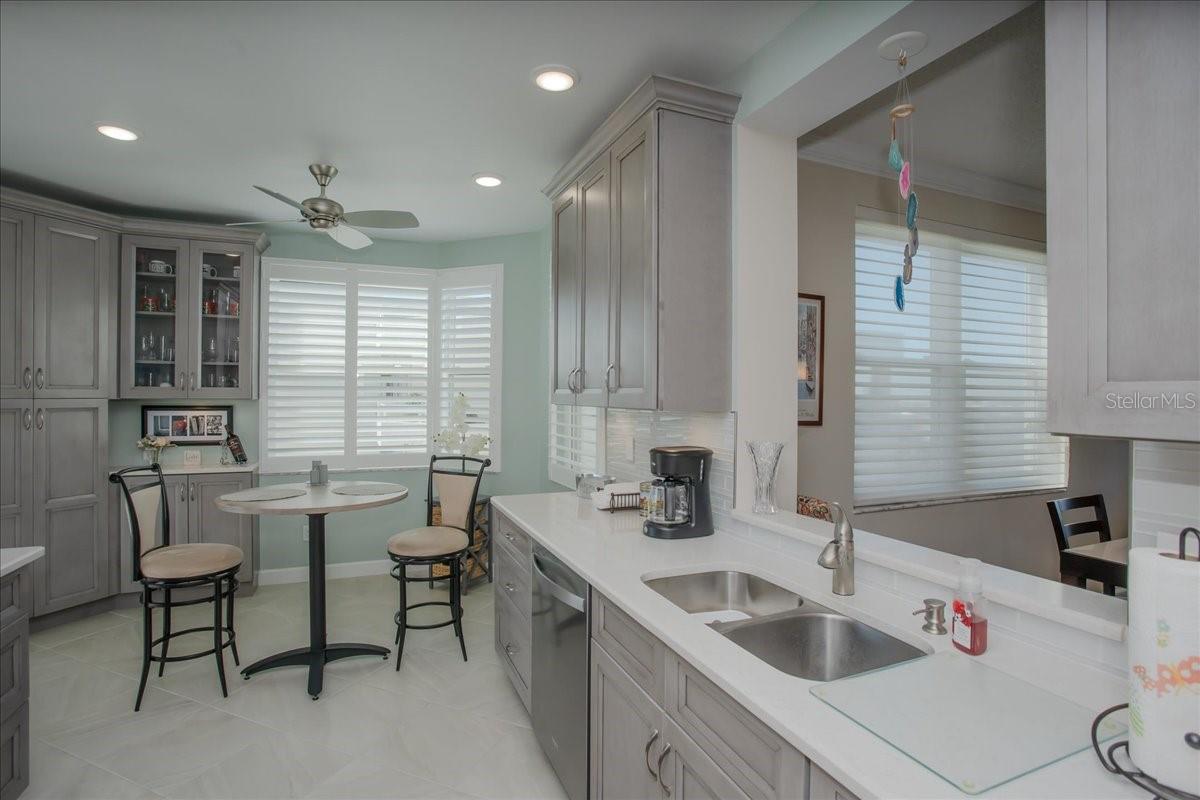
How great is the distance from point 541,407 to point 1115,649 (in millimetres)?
3689

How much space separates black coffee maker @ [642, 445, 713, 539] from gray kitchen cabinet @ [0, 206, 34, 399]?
3.63 metres

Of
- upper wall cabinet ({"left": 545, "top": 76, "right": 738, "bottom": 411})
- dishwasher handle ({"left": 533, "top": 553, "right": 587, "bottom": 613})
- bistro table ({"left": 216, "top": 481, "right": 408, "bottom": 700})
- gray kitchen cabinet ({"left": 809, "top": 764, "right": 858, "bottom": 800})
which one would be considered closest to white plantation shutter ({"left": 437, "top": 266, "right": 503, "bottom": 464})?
bistro table ({"left": 216, "top": 481, "right": 408, "bottom": 700})

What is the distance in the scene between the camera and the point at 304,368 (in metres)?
4.36

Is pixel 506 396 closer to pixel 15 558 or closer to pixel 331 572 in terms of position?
pixel 331 572

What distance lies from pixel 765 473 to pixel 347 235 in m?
2.57

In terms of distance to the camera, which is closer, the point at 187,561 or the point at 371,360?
the point at 187,561

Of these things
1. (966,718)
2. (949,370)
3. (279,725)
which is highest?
(949,370)

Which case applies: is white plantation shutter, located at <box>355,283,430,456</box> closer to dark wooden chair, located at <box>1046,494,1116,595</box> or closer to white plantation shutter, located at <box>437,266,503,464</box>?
white plantation shutter, located at <box>437,266,503,464</box>

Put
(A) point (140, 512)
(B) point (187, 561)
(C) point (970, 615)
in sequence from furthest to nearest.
Result: 1. (A) point (140, 512)
2. (B) point (187, 561)
3. (C) point (970, 615)

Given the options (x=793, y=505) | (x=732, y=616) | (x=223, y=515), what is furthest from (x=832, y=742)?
(x=223, y=515)

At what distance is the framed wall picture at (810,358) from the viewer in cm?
284

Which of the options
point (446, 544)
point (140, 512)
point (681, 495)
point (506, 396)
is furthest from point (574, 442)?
point (140, 512)

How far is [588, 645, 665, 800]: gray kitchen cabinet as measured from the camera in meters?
1.39

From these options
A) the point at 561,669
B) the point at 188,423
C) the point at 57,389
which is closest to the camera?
the point at 561,669
